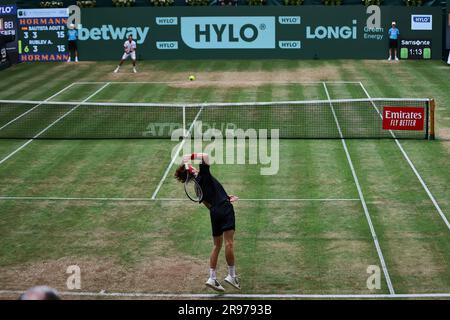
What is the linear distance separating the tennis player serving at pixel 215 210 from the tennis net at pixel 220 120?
11.6 meters

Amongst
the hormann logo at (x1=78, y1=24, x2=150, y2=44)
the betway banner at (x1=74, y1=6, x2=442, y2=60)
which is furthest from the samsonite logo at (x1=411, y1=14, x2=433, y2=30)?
the hormann logo at (x1=78, y1=24, x2=150, y2=44)

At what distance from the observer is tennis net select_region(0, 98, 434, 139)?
2570 cm

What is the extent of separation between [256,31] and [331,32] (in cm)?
385

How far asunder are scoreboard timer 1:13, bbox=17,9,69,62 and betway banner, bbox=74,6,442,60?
113 centimetres

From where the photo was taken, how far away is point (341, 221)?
691 inches

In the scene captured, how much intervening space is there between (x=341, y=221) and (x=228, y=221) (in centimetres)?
445

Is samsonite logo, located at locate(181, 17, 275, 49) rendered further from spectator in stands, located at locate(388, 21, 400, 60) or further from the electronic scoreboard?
the electronic scoreboard

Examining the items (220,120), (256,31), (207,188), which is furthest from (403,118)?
(256,31)

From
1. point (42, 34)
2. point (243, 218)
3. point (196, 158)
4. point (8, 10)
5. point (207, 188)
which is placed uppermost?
point (8, 10)

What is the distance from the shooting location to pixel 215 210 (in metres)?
13.9

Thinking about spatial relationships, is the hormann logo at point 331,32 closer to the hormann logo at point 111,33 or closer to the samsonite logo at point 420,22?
the samsonite logo at point 420,22

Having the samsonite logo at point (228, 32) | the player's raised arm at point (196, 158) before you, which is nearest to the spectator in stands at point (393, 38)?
the samsonite logo at point (228, 32)

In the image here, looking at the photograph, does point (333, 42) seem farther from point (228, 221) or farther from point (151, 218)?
point (228, 221)

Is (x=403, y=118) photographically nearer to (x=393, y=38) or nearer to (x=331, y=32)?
(x=393, y=38)
